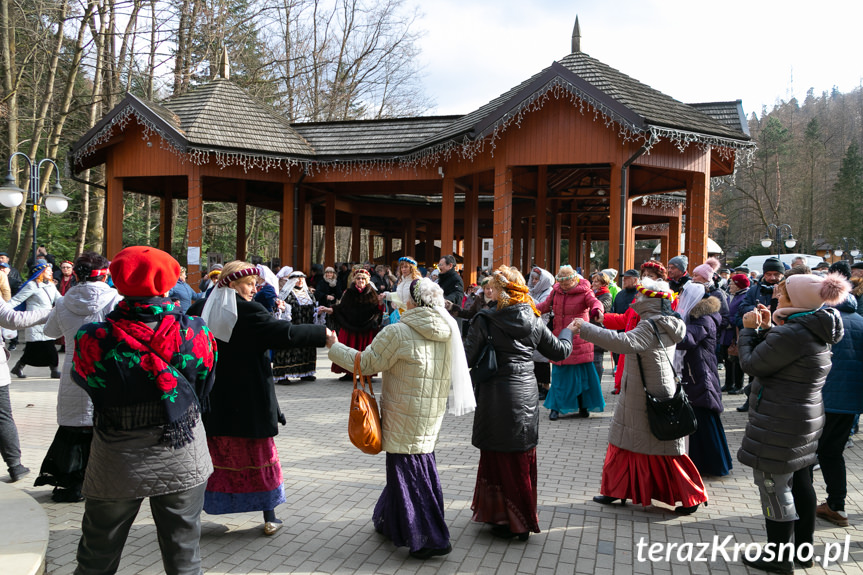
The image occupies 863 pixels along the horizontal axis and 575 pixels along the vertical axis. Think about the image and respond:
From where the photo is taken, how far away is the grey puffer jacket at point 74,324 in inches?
187

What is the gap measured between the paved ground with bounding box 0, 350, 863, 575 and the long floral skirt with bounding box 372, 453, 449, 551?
15 cm

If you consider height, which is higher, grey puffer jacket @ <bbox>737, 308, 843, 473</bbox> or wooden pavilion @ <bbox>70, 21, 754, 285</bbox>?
wooden pavilion @ <bbox>70, 21, 754, 285</bbox>

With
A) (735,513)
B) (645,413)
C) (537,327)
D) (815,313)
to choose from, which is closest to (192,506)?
(537,327)

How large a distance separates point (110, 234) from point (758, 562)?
1630 cm

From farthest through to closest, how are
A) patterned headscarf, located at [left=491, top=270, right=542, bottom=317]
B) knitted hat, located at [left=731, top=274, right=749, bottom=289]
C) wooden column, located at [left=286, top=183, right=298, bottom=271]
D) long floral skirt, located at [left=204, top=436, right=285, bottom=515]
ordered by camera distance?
1. wooden column, located at [left=286, top=183, right=298, bottom=271]
2. knitted hat, located at [left=731, top=274, right=749, bottom=289]
3. patterned headscarf, located at [left=491, top=270, right=542, bottom=317]
4. long floral skirt, located at [left=204, top=436, right=285, bottom=515]

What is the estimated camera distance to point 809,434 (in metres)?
3.66

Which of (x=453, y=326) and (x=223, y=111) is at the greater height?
(x=223, y=111)

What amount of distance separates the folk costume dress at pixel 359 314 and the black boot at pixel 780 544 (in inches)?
279

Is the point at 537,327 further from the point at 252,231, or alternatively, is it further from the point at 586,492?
the point at 252,231

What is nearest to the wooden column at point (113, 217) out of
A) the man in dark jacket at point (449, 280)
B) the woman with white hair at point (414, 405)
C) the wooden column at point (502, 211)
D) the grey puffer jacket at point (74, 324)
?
the wooden column at point (502, 211)

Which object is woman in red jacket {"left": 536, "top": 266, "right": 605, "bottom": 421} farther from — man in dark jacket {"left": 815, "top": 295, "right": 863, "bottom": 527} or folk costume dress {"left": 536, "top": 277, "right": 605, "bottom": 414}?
man in dark jacket {"left": 815, "top": 295, "right": 863, "bottom": 527}

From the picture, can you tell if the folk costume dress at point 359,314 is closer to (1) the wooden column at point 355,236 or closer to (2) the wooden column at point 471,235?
(2) the wooden column at point 471,235

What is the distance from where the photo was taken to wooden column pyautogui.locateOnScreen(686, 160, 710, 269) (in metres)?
13.9

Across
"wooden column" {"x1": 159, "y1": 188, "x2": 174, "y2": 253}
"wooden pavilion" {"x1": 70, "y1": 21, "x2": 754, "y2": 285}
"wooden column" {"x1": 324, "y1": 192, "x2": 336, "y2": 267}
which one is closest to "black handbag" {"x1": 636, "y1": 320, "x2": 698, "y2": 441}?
"wooden pavilion" {"x1": 70, "y1": 21, "x2": 754, "y2": 285}
